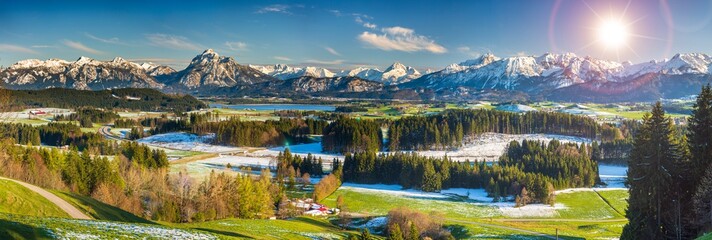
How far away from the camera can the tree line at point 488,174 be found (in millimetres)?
114125

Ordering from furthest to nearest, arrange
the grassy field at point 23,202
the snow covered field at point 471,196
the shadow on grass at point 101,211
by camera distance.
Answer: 1. the snow covered field at point 471,196
2. the shadow on grass at point 101,211
3. the grassy field at point 23,202

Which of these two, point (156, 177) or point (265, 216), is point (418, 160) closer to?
point (265, 216)

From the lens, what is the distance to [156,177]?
88.9m

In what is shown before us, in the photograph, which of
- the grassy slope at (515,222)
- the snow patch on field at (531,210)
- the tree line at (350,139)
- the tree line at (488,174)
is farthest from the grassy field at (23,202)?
the tree line at (350,139)

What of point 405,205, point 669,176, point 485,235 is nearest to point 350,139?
point 405,205

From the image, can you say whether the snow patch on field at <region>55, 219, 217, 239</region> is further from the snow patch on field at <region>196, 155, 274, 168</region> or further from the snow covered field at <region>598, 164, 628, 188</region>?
the snow covered field at <region>598, 164, 628, 188</region>

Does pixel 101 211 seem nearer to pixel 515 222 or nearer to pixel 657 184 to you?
pixel 657 184

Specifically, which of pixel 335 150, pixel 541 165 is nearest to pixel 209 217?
pixel 541 165

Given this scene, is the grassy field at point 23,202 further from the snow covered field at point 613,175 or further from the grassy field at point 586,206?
the snow covered field at point 613,175

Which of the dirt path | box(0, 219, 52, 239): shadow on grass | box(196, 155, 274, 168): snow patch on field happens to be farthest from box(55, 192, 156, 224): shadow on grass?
box(196, 155, 274, 168): snow patch on field

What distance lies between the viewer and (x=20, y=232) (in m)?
27.5

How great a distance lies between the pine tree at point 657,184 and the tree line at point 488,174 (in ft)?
185

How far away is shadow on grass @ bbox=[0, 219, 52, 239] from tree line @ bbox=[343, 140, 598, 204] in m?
97.9

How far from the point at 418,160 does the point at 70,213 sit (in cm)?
9751
